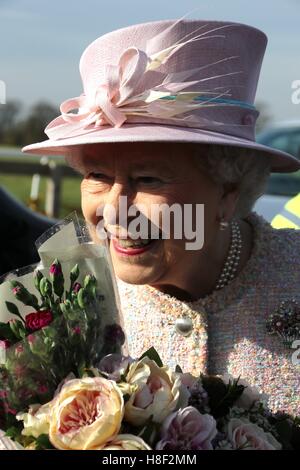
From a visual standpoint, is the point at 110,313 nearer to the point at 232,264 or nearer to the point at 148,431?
the point at 148,431

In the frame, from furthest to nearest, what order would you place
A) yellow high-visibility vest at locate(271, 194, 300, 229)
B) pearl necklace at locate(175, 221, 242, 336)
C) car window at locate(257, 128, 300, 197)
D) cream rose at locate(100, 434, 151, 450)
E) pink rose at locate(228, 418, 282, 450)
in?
1. car window at locate(257, 128, 300, 197)
2. yellow high-visibility vest at locate(271, 194, 300, 229)
3. pearl necklace at locate(175, 221, 242, 336)
4. pink rose at locate(228, 418, 282, 450)
5. cream rose at locate(100, 434, 151, 450)

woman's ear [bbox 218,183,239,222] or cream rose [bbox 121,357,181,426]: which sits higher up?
woman's ear [bbox 218,183,239,222]

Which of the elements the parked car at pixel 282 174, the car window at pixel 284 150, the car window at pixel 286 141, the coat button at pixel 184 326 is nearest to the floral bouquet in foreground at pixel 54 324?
the coat button at pixel 184 326

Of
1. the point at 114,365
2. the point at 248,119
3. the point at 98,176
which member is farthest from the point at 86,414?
the point at 248,119

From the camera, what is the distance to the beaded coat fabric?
7.55 feet

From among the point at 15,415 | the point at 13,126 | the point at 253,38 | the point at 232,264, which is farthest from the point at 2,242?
the point at 13,126

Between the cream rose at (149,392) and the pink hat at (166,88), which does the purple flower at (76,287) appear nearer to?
the cream rose at (149,392)

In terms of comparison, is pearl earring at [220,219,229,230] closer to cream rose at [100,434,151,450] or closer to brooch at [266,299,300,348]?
brooch at [266,299,300,348]

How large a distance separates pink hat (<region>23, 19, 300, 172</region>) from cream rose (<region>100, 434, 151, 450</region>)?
0.78 meters

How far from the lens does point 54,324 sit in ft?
5.37

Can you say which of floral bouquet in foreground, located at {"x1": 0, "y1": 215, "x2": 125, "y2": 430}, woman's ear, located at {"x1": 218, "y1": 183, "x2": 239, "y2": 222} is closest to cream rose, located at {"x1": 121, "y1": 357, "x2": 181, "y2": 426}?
floral bouquet in foreground, located at {"x1": 0, "y1": 215, "x2": 125, "y2": 430}

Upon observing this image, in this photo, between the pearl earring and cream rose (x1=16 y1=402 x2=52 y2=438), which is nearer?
cream rose (x1=16 y1=402 x2=52 y2=438)

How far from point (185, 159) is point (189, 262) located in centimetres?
29

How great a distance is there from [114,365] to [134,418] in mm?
172
